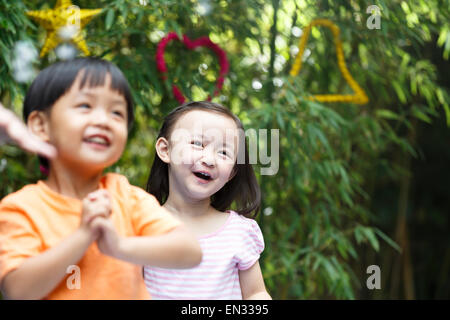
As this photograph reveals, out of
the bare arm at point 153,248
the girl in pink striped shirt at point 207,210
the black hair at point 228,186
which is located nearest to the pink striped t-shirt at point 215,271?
the girl in pink striped shirt at point 207,210

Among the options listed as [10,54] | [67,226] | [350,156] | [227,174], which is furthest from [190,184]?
[350,156]

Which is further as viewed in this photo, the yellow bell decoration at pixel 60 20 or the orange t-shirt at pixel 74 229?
the yellow bell decoration at pixel 60 20

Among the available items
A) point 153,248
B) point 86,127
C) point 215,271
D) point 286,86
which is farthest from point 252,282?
point 286,86

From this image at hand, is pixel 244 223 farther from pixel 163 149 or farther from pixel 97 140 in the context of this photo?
pixel 97 140

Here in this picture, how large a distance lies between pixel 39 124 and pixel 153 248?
0.83 ft

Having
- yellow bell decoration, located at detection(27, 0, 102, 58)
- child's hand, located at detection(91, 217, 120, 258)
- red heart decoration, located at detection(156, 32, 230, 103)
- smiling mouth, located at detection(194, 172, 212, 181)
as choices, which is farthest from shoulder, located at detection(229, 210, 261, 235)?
yellow bell decoration, located at detection(27, 0, 102, 58)

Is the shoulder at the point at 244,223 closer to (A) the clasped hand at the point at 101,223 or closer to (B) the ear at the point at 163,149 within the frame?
(B) the ear at the point at 163,149

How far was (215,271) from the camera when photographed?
39.1 inches

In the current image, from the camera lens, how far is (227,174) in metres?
1.01

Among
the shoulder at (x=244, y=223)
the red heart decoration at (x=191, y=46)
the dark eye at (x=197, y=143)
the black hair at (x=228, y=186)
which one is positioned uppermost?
the red heart decoration at (x=191, y=46)

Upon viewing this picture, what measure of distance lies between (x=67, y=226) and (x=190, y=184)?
1.03ft

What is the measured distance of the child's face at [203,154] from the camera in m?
0.99

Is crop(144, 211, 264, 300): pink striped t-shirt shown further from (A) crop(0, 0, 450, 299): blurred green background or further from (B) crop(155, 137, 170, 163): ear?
(A) crop(0, 0, 450, 299): blurred green background

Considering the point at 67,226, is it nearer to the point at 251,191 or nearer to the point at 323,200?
the point at 251,191
